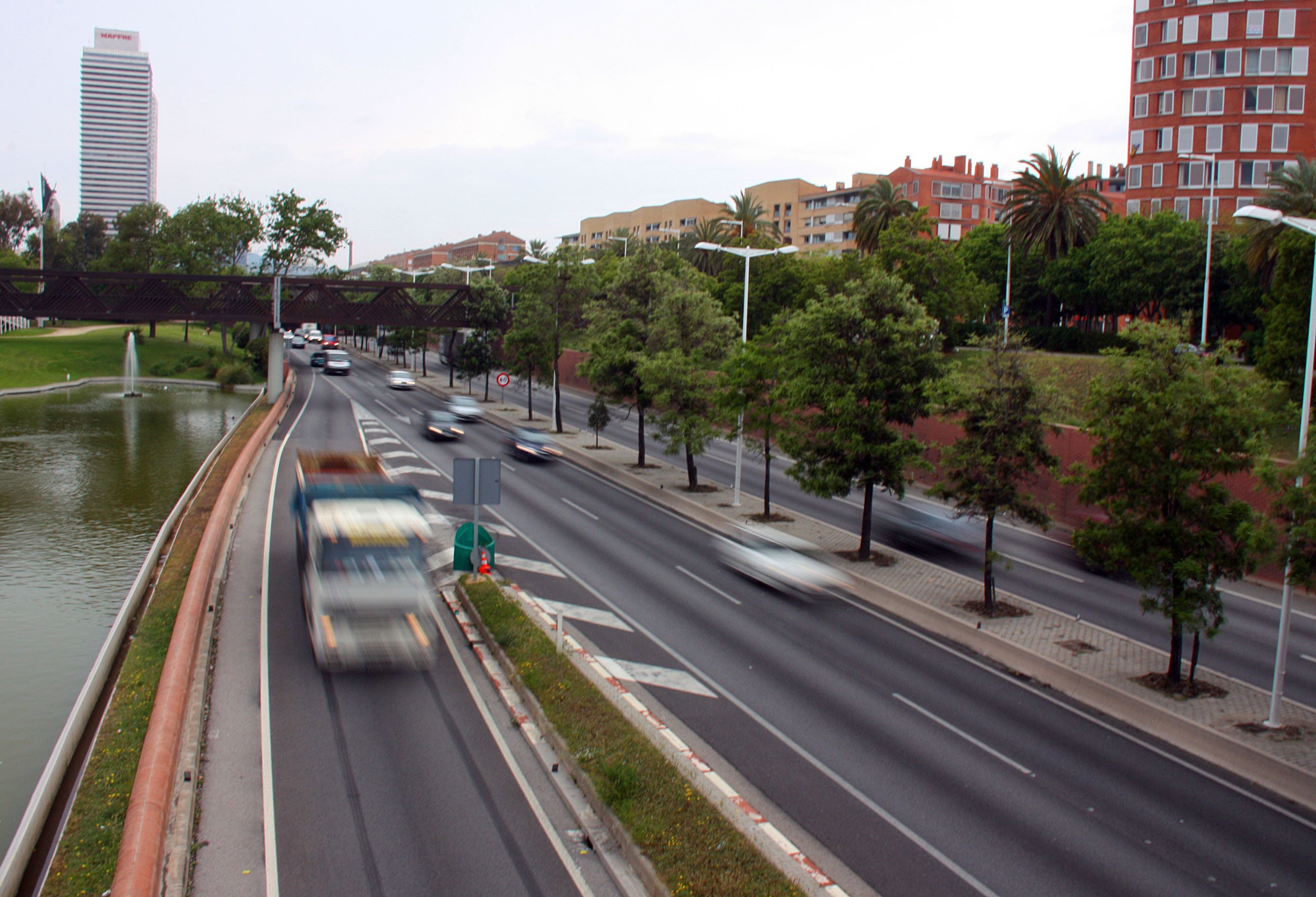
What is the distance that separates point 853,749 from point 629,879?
17.3 feet

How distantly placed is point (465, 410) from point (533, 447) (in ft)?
43.5

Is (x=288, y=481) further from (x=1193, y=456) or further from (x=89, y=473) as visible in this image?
(x=1193, y=456)

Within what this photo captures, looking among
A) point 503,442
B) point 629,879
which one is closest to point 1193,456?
point 629,879

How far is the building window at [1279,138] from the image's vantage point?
231 feet

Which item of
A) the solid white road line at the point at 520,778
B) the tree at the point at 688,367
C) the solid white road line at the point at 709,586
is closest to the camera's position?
the solid white road line at the point at 520,778

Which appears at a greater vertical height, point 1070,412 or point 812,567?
point 1070,412

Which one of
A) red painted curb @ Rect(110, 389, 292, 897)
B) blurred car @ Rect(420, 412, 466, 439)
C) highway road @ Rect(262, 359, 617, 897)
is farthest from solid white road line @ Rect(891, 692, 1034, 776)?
blurred car @ Rect(420, 412, 466, 439)

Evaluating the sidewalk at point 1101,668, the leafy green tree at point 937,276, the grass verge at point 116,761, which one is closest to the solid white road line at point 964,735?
the sidewalk at point 1101,668

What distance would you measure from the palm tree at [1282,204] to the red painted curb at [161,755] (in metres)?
46.0

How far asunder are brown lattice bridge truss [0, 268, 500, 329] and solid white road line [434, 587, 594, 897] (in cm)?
4956

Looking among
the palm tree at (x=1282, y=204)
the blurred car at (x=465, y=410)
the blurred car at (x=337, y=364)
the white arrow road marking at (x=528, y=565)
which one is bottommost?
the white arrow road marking at (x=528, y=565)

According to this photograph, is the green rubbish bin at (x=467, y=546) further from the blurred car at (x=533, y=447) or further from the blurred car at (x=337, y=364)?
the blurred car at (x=337, y=364)

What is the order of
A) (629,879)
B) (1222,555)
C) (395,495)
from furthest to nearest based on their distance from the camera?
(395,495)
(1222,555)
(629,879)

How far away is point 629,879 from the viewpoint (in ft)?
35.0
